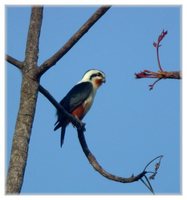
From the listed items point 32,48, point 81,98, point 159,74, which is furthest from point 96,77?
point 159,74

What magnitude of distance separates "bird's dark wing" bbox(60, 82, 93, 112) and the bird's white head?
35 cm

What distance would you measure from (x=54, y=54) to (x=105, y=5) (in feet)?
1.73

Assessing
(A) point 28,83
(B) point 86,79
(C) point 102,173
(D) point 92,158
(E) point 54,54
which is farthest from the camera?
(B) point 86,79

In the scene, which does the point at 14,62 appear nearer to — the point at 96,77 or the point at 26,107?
the point at 26,107

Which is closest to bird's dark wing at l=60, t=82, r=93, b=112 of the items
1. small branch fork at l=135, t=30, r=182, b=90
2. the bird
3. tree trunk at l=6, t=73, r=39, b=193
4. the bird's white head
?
the bird

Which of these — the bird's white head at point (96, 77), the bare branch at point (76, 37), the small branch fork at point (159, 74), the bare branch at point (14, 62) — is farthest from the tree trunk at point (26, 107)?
the bird's white head at point (96, 77)

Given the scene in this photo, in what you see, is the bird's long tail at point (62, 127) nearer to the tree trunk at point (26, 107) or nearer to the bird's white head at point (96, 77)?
the bird's white head at point (96, 77)

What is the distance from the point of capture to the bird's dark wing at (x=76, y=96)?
24.4 feet

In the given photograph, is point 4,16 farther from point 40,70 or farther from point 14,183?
point 14,183

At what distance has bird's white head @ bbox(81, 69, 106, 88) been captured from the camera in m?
8.55

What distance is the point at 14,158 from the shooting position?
8.39ft

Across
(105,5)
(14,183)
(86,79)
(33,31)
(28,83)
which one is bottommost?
(14,183)
